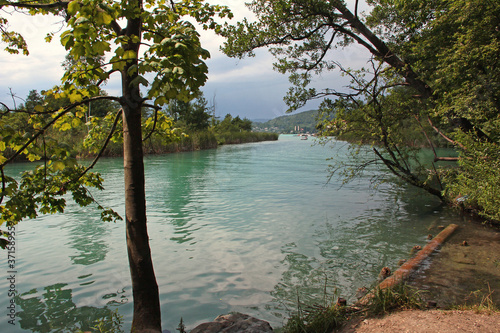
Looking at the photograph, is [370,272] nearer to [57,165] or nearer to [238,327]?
[238,327]

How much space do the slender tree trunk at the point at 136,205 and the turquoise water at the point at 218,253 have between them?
145 cm

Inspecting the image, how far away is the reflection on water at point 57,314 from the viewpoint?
15.6 feet

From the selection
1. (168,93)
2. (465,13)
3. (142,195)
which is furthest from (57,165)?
(465,13)

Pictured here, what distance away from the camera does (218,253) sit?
25.8ft

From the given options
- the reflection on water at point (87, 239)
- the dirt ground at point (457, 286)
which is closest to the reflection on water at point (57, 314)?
the reflection on water at point (87, 239)

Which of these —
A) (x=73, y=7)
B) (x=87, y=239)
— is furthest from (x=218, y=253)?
(x=73, y=7)

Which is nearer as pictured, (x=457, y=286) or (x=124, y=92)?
(x=124, y=92)

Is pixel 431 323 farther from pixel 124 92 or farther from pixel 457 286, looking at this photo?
pixel 124 92

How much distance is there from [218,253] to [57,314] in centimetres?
354

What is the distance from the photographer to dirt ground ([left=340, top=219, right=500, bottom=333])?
316cm

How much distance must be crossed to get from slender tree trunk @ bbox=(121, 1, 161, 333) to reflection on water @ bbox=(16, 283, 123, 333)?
131cm

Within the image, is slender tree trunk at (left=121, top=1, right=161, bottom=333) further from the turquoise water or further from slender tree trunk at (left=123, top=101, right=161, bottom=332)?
the turquoise water

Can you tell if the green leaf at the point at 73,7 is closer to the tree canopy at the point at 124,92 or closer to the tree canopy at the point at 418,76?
the tree canopy at the point at 124,92

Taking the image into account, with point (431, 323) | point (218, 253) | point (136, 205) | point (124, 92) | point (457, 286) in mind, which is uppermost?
point (124, 92)
